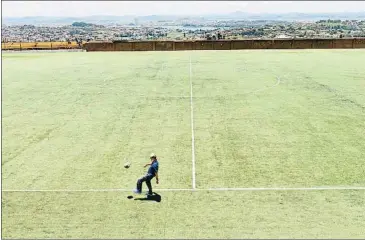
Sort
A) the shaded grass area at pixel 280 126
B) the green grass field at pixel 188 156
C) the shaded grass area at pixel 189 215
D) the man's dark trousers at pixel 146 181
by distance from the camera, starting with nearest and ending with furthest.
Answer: the shaded grass area at pixel 189 215 < the green grass field at pixel 188 156 < the man's dark trousers at pixel 146 181 < the shaded grass area at pixel 280 126

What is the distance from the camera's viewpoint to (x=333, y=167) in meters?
16.0

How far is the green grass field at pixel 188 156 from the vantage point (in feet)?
39.4

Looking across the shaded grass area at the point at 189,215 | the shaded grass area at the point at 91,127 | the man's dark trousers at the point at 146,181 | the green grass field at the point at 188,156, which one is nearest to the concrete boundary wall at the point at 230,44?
the shaded grass area at the point at 91,127

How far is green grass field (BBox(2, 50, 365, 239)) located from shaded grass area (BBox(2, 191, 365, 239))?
50 millimetres

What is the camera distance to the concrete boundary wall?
2427 inches

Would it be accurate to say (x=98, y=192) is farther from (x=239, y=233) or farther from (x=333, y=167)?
(x=333, y=167)

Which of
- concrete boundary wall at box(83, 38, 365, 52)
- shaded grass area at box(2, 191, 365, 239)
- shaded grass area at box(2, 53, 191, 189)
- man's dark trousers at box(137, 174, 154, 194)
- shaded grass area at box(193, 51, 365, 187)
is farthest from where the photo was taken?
concrete boundary wall at box(83, 38, 365, 52)

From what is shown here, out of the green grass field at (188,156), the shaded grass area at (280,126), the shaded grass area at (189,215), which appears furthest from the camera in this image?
the shaded grass area at (280,126)

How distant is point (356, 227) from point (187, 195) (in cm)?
477

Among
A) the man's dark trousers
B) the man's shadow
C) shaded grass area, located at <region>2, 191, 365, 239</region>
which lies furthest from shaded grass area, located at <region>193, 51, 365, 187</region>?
the man's dark trousers

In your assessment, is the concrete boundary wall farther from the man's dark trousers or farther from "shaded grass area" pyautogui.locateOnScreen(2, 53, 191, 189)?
the man's dark trousers

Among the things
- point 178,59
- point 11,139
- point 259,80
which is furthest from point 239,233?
point 178,59

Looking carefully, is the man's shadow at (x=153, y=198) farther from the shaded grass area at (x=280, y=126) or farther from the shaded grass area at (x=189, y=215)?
the shaded grass area at (x=280, y=126)

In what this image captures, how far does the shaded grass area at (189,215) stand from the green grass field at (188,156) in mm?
50
